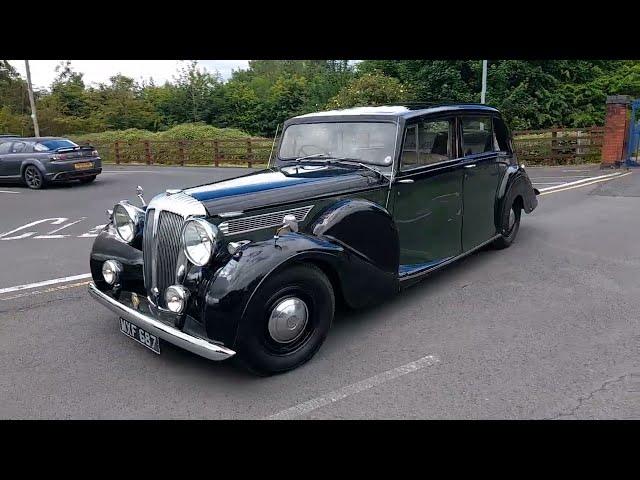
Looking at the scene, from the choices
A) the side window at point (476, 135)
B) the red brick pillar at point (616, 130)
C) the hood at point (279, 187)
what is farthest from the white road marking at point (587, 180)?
the hood at point (279, 187)

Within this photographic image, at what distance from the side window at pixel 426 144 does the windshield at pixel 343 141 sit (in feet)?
0.58

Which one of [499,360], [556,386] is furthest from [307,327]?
[556,386]

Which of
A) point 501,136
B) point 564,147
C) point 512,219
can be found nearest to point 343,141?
point 501,136

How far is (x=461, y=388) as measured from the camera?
3072mm

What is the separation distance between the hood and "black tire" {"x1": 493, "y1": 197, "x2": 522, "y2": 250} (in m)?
2.44

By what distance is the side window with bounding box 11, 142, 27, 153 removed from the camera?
14148 millimetres

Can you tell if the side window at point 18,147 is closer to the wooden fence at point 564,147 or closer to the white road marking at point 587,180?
the white road marking at point 587,180

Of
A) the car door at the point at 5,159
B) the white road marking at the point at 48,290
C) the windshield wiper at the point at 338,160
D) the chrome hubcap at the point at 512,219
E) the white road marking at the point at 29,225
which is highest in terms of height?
the windshield wiper at the point at 338,160

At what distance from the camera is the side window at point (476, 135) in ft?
16.9

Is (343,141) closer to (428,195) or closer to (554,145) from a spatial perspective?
(428,195)

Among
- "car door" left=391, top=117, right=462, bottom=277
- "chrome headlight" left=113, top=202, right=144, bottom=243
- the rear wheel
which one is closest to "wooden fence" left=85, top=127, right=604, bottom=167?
the rear wheel

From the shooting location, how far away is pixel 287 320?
3262 millimetres

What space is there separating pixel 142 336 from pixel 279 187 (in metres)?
1.48
